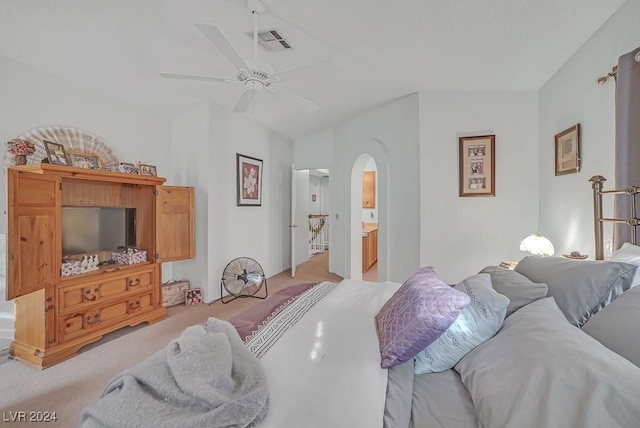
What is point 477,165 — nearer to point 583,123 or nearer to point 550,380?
point 583,123

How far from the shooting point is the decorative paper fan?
2.47 m

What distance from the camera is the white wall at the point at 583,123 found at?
1.86 meters

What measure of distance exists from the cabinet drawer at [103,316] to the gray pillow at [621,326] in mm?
3374

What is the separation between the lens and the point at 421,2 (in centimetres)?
182

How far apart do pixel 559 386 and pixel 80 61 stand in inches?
144

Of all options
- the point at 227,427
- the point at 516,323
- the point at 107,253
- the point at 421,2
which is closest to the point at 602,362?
the point at 516,323

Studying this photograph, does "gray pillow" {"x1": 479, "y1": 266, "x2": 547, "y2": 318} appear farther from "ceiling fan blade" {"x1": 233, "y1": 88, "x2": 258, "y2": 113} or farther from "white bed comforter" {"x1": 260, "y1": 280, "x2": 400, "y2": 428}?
"ceiling fan blade" {"x1": 233, "y1": 88, "x2": 258, "y2": 113}

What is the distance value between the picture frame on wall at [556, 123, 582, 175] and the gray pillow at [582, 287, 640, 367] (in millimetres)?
1719

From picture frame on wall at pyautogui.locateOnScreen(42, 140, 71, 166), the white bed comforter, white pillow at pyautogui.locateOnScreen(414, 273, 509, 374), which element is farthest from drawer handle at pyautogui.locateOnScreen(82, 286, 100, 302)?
white pillow at pyautogui.locateOnScreen(414, 273, 509, 374)

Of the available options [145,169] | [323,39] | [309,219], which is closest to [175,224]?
[145,169]

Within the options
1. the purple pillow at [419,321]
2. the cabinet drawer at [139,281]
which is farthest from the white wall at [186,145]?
the purple pillow at [419,321]

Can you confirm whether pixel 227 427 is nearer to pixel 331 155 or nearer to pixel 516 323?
pixel 516 323

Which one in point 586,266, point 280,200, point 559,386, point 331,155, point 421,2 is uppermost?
point 421,2

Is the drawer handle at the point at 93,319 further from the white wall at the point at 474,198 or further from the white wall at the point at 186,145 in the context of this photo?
the white wall at the point at 474,198
